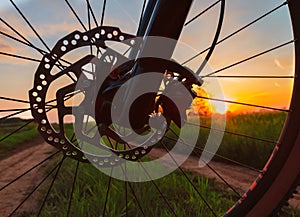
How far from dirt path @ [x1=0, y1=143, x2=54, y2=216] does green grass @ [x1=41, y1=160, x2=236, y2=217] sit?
9.4 inches

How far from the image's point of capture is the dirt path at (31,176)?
260cm

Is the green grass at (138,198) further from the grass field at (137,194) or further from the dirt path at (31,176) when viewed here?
the dirt path at (31,176)

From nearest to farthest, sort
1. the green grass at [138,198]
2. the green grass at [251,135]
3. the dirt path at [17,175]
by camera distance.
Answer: the green grass at [138,198] < the dirt path at [17,175] < the green grass at [251,135]

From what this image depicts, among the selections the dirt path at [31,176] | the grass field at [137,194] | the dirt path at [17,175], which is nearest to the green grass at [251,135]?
the grass field at [137,194]

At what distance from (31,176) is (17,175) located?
0.20 meters

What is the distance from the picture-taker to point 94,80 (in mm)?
1430

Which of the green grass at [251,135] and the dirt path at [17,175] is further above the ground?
the dirt path at [17,175]

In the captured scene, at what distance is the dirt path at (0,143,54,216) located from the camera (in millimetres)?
2590

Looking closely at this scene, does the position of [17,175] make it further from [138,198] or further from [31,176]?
[138,198]

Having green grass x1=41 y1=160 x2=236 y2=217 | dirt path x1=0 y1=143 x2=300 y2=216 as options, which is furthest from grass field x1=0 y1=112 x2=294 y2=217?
dirt path x1=0 y1=143 x2=300 y2=216

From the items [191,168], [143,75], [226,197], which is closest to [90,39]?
[143,75]

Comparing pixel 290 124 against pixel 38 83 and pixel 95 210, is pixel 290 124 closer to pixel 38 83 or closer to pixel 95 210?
pixel 38 83

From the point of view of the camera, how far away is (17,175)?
3.54 meters

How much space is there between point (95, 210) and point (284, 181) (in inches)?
45.5
